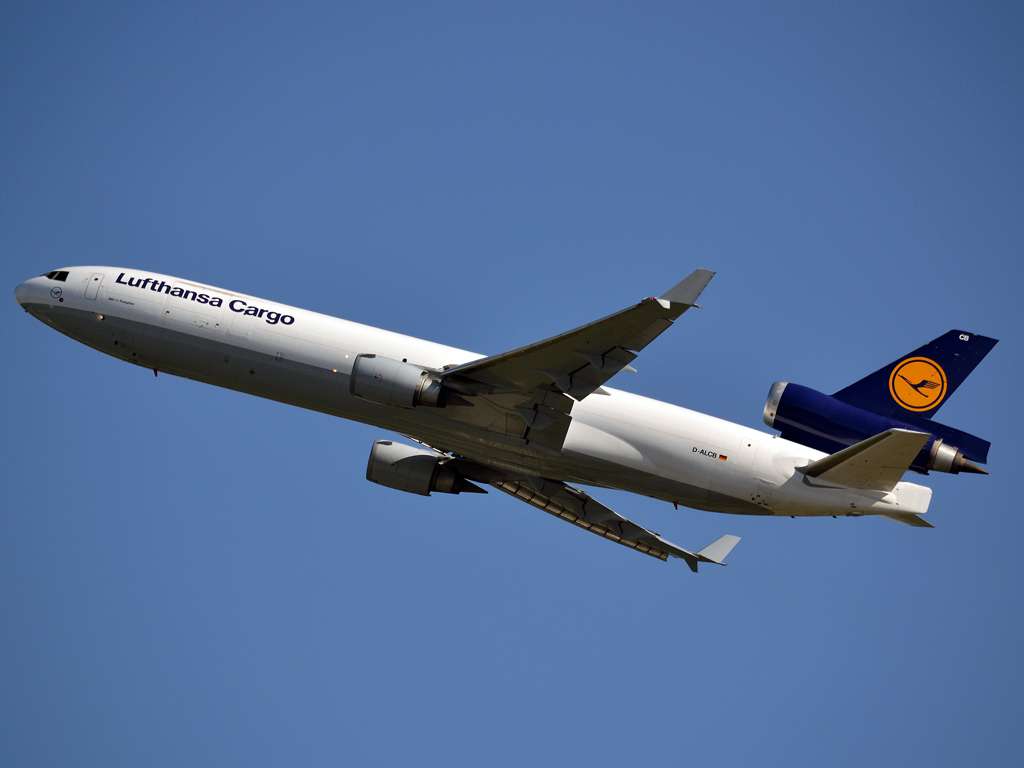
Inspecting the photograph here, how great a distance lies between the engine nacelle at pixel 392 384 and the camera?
24.5 m

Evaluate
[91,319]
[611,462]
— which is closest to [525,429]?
[611,462]

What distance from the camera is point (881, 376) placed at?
28562 mm

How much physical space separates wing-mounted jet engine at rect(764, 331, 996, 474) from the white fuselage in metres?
0.86

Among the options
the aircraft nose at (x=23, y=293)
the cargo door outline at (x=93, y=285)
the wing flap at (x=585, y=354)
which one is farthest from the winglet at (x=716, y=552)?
the aircraft nose at (x=23, y=293)

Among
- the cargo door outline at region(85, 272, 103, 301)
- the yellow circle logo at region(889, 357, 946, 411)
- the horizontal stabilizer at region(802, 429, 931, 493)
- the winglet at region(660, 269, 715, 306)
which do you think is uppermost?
the yellow circle logo at region(889, 357, 946, 411)

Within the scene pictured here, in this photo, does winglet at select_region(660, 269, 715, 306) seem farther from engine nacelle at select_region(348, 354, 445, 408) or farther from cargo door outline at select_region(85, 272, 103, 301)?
cargo door outline at select_region(85, 272, 103, 301)

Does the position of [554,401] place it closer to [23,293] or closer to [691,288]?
[691,288]

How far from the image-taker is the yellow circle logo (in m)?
28.1

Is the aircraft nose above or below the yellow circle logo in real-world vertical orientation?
below

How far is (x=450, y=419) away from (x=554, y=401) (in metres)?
3.15

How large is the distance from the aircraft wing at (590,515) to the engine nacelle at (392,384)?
762cm

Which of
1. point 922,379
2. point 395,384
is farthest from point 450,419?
point 922,379

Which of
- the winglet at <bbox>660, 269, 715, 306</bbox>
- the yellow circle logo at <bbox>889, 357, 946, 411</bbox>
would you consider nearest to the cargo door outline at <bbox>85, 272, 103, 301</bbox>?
the winglet at <bbox>660, 269, 715, 306</bbox>

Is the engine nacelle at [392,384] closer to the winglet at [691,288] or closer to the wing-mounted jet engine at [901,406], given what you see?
the winglet at [691,288]
